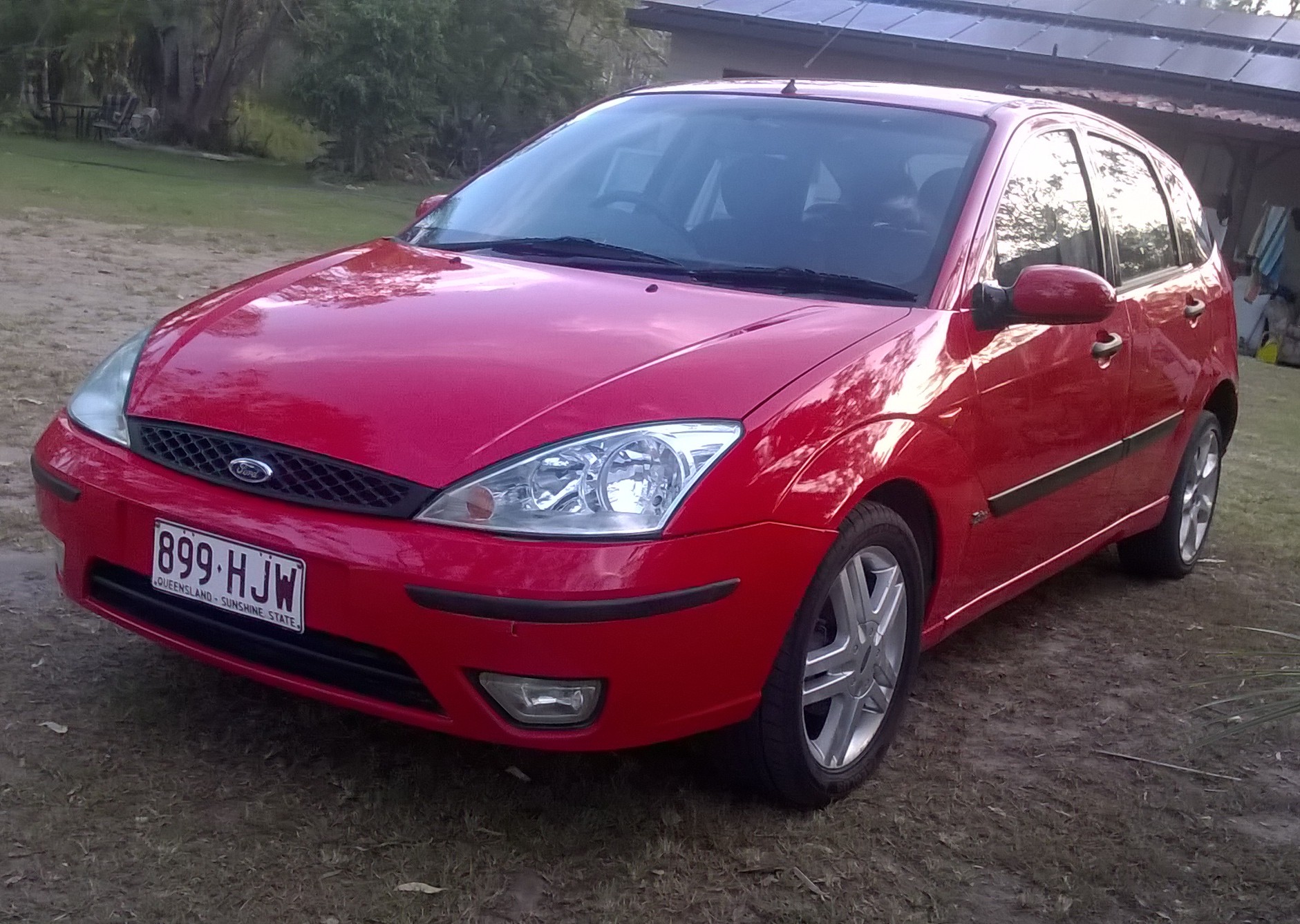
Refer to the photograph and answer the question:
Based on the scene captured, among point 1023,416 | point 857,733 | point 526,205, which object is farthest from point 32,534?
point 1023,416

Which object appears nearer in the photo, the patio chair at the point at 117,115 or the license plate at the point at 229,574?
the license plate at the point at 229,574

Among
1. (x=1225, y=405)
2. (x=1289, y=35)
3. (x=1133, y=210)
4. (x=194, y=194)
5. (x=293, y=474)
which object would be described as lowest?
(x=194, y=194)

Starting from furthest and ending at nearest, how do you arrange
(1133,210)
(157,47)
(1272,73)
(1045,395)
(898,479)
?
(157,47) < (1272,73) < (1133,210) < (1045,395) < (898,479)

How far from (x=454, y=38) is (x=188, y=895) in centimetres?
2635

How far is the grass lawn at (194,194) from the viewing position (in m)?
14.6

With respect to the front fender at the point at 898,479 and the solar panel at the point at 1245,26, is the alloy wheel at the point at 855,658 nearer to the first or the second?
the front fender at the point at 898,479

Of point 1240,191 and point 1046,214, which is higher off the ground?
point 1046,214

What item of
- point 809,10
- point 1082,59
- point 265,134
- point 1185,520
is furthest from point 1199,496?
point 265,134

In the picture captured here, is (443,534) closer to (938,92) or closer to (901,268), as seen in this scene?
(901,268)

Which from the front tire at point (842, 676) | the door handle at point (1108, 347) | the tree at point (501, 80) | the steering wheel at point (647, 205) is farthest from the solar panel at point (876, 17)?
the front tire at point (842, 676)

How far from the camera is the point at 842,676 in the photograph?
309cm

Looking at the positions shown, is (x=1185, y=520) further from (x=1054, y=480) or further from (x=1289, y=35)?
(x=1289, y=35)

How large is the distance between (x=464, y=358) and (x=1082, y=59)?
595 inches

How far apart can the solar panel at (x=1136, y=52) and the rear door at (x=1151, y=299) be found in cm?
1240
